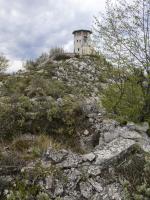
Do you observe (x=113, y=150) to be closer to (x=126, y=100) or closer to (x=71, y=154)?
(x=71, y=154)

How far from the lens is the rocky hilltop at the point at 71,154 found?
6.80 meters

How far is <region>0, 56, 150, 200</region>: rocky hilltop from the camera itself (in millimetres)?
6805

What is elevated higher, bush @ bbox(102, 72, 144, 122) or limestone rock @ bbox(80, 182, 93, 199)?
bush @ bbox(102, 72, 144, 122)

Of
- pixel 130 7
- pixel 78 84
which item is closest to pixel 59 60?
pixel 78 84

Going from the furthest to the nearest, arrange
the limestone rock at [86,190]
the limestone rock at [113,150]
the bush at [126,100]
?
1. the bush at [126,100]
2. the limestone rock at [113,150]
3. the limestone rock at [86,190]

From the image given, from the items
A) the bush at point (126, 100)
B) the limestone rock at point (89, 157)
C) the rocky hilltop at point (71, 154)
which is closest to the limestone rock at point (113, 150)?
the rocky hilltop at point (71, 154)

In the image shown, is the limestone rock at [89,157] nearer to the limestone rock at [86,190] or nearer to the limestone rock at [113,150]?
the limestone rock at [113,150]

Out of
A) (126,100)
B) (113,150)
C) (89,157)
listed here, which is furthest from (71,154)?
(126,100)

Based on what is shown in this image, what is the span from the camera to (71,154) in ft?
25.2

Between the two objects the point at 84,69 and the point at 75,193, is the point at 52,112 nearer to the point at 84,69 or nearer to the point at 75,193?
the point at 75,193

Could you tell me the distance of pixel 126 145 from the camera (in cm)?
806

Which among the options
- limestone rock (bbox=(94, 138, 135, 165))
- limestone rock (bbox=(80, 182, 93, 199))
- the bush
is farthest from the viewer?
the bush

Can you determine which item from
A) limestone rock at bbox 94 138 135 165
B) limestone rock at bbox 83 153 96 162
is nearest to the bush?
limestone rock at bbox 94 138 135 165

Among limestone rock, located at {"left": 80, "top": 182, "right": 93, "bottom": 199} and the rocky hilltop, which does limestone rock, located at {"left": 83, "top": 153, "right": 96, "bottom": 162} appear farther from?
limestone rock, located at {"left": 80, "top": 182, "right": 93, "bottom": 199}
